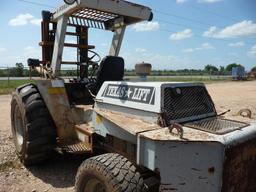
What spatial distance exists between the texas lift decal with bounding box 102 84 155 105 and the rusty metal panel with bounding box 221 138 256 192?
0.94 meters

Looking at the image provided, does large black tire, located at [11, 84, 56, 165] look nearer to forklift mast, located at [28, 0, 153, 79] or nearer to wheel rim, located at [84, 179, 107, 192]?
forklift mast, located at [28, 0, 153, 79]

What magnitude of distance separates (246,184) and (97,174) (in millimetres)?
1425

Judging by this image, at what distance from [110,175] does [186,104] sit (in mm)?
1159

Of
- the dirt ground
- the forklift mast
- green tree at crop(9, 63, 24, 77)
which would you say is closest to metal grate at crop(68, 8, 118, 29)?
the forklift mast

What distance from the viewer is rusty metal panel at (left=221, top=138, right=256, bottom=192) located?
2.57 m

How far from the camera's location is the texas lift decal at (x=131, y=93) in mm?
3234

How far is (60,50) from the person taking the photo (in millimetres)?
4598

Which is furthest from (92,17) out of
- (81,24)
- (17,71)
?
(17,71)

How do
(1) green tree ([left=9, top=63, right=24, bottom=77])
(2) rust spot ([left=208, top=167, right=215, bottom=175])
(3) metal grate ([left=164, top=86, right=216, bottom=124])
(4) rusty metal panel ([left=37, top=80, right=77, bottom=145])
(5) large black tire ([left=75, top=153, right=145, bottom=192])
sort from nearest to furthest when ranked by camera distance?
(2) rust spot ([left=208, top=167, right=215, bottom=175])
(5) large black tire ([left=75, top=153, right=145, bottom=192])
(3) metal grate ([left=164, top=86, right=216, bottom=124])
(4) rusty metal panel ([left=37, top=80, right=77, bottom=145])
(1) green tree ([left=9, top=63, right=24, bottom=77])

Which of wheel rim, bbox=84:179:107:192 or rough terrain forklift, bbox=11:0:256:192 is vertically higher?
rough terrain forklift, bbox=11:0:256:192

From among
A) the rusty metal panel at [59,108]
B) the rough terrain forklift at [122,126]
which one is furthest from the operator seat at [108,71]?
the rusty metal panel at [59,108]

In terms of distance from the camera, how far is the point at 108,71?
4469mm

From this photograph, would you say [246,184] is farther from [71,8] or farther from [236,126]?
[71,8]

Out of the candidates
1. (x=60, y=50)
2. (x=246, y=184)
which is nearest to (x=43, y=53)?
(x=60, y=50)
